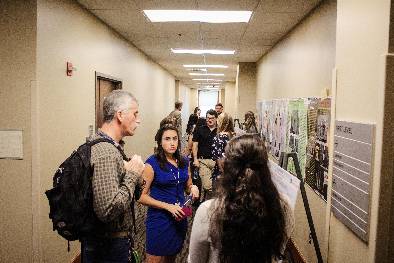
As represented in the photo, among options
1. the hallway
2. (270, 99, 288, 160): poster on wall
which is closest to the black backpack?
the hallway

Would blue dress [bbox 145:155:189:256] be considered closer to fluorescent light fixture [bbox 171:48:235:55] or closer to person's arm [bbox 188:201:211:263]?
person's arm [bbox 188:201:211:263]

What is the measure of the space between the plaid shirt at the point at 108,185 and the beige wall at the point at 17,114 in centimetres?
162

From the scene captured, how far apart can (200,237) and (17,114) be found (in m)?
2.31

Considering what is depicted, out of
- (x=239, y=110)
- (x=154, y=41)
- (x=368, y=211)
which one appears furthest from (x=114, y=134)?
(x=239, y=110)

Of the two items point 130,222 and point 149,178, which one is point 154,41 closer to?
point 149,178

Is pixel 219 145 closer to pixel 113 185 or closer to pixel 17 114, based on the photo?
pixel 17 114

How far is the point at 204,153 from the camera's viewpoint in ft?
16.3

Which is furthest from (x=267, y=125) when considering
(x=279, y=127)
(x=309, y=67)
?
(x=309, y=67)

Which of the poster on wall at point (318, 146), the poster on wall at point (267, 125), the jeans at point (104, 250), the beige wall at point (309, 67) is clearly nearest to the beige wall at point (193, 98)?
the poster on wall at point (267, 125)

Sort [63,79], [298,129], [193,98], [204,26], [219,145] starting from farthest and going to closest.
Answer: [193,98]
[204,26]
[219,145]
[298,129]
[63,79]

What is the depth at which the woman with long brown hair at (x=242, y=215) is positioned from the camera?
133 cm

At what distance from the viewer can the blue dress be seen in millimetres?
2486

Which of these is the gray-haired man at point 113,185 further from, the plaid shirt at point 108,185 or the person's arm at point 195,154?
the person's arm at point 195,154

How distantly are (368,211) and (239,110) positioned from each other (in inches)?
317
